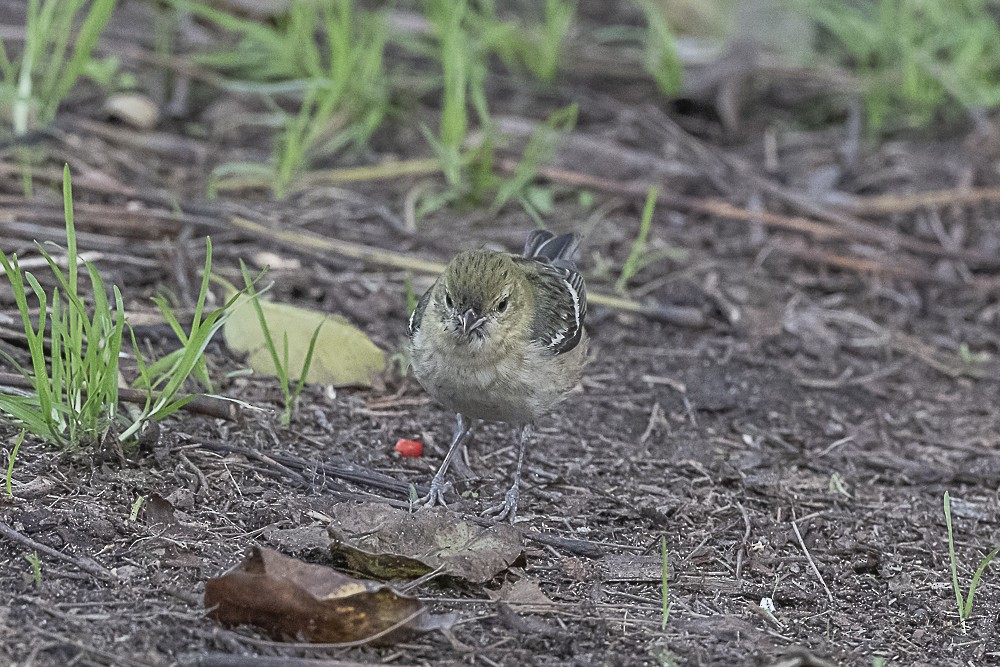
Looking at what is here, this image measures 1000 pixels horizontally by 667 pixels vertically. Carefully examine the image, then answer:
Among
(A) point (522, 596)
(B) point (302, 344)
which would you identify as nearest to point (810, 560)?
(A) point (522, 596)

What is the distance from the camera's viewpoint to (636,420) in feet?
18.9

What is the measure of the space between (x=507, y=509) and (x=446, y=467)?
376 millimetres

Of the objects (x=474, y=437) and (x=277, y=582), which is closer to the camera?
(x=277, y=582)

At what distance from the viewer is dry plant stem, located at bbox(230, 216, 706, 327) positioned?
21.3 feet

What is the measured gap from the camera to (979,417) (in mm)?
6156

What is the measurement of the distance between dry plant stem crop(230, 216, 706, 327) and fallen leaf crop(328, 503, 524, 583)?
2.41 metres

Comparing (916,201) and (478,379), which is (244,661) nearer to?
(478,379)

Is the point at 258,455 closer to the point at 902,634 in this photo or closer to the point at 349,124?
the point at 902,634

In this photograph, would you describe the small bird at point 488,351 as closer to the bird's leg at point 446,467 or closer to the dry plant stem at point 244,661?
the bird's leg at point 446,467

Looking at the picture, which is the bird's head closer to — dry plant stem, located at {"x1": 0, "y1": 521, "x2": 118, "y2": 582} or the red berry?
the red berry

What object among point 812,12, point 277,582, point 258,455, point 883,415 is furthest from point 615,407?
point 812,12

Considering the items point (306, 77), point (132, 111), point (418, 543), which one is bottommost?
point (418, 543)

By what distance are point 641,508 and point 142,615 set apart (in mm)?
2077

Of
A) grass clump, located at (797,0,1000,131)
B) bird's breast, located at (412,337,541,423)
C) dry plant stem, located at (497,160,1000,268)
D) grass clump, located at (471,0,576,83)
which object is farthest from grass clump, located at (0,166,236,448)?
grass clump, located at (797,0,1000,131)
